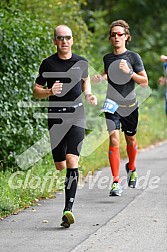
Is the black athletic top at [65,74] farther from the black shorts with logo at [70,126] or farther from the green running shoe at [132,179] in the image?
the green running shoe at [132,179]

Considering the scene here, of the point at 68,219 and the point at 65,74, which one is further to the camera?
the point at 65,74

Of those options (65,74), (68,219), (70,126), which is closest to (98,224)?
(68,219)

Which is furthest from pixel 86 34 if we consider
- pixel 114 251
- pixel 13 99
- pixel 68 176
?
pixel 114 251

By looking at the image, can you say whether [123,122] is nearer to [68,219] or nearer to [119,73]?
[119,73]

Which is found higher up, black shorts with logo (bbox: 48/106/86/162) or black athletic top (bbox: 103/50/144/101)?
black athletic top (bbox: 103/50/144/101)

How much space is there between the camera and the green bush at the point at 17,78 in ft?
37.4

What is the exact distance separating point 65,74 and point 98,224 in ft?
5.12

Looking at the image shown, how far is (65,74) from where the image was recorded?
8398 millimetres

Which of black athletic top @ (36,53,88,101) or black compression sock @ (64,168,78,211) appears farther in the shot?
black athletic top @ (36,53,88,101)

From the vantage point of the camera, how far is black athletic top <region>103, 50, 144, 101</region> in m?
9.95

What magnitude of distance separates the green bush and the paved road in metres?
1.22

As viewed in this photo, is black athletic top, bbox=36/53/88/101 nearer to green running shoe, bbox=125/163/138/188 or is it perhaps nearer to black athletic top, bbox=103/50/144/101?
black athletic top, bbox=103/50/144/101

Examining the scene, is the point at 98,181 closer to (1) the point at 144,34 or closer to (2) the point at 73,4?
(2) the point at 73,4

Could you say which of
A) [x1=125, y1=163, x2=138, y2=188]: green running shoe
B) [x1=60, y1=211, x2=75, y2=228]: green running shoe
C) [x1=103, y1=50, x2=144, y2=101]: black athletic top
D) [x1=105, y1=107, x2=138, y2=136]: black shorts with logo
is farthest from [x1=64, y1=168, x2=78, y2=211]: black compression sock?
[x1=125, y1=163, x2=138, y2=188]: green running shoe
